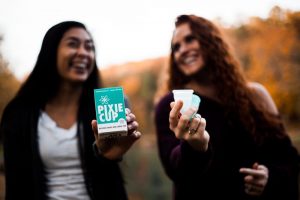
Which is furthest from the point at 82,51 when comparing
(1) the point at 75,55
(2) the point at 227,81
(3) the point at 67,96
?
(2) the point at 227,81

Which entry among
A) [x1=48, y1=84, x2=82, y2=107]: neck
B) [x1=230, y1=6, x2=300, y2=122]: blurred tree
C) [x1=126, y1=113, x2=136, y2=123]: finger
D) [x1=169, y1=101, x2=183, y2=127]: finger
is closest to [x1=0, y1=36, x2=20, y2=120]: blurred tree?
[x1=48, y1=84, x2=82, y2=107]: neck

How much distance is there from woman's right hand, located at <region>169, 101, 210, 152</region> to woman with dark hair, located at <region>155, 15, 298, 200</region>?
21 cm

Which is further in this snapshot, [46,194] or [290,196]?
[290,196]

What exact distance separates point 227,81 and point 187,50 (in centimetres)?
33

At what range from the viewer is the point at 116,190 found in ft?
7.00

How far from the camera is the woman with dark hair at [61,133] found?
6.76 feet

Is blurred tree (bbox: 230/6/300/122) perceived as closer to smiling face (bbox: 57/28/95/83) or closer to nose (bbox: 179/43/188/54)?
nose (bbox: 179/43/188/54)

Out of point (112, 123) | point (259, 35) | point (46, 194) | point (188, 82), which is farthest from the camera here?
point (259, 35)

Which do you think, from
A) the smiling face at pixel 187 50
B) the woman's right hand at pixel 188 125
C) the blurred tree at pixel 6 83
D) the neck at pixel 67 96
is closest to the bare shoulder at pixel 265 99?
the smiling face at pixel 187 50

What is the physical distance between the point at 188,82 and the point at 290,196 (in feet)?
3.13

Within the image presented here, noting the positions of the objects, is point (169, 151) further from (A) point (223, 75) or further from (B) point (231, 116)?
(A) point (223, 75)

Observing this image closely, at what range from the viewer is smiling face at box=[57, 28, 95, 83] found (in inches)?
89.6

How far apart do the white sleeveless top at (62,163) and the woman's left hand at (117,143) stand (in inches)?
8.6

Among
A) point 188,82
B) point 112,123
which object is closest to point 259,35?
point 188,82
